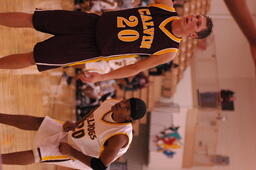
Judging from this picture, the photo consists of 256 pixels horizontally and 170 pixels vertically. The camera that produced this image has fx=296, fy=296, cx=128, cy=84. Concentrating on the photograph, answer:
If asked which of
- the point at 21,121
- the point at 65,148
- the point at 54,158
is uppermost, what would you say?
the point at 21,121

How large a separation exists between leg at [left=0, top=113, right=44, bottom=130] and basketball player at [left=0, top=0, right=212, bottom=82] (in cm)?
50

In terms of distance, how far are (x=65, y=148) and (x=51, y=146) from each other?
16 cm

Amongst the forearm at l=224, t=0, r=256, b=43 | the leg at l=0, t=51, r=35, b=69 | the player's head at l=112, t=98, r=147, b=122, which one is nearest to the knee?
the leg at l=0, t=51, r=35, b=69

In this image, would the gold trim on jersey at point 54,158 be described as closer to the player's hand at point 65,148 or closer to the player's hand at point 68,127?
the player's hand at point 65,148

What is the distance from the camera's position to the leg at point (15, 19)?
2424mm

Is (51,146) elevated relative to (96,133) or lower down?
lower down

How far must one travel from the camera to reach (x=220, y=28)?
28.3ft

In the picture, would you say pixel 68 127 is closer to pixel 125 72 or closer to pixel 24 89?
pixel 125 72

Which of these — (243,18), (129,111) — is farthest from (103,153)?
(243,18)

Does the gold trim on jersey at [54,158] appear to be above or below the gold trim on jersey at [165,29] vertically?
below

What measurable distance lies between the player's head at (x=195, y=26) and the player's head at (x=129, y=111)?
2.42 ft

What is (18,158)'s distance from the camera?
2.63 meters

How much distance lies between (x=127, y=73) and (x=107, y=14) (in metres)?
0.59

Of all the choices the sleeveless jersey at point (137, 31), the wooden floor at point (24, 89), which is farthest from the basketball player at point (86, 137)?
the sleeveless jersey at point (137, 31)
